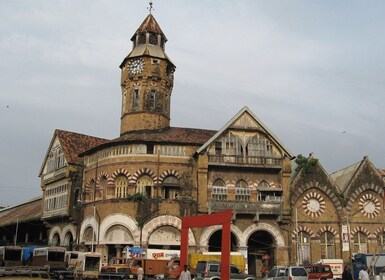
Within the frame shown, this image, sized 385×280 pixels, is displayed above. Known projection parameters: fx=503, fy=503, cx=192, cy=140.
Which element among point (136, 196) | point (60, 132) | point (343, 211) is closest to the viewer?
point (136, 196)

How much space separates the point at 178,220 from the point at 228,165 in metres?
6.87

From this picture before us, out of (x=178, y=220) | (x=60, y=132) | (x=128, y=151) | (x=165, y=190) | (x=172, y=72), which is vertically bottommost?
(x=178, y=220)

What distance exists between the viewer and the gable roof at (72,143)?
5391 centimetres

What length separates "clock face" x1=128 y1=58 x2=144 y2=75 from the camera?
177ft

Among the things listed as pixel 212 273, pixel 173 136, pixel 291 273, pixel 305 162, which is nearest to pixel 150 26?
pixel 173 136

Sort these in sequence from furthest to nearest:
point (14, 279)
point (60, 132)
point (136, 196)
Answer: point (60, 132) < point (136, 196) < point (14, 279)

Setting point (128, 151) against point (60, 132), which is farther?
point (60, 132)

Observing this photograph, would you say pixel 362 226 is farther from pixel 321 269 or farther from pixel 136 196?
pixel 136 196

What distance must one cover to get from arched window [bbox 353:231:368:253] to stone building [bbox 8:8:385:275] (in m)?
0.10

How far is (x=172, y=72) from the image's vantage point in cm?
5669

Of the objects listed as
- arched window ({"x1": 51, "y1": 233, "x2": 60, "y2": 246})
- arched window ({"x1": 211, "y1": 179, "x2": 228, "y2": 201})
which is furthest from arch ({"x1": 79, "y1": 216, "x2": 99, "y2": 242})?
arched window ({"x1": 211, "y1": 179, "x2": 228, "y2": 201})

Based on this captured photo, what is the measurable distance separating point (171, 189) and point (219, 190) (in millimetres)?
4496

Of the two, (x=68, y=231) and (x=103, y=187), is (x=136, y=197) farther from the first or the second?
(x=68, y=231)

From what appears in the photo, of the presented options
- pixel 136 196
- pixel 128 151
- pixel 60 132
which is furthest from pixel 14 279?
pixel 60 132
